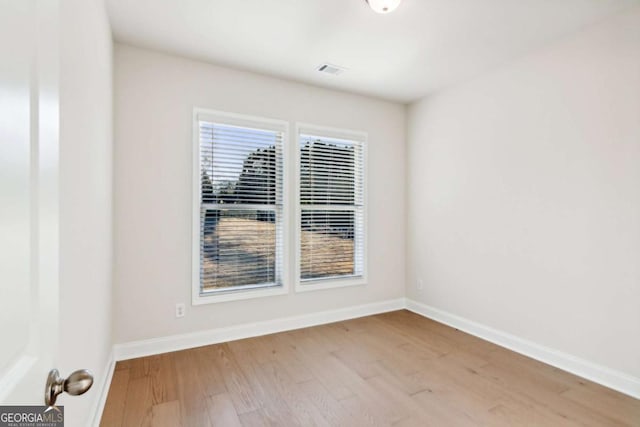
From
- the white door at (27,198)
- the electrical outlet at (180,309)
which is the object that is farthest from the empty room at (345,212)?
the white door at (27,198)

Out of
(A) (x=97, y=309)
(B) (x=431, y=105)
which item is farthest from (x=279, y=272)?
(B) (x=431, y=105)

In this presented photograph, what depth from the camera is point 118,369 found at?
2.66m

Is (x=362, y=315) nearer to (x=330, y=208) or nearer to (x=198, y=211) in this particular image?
(x=330, y=208)

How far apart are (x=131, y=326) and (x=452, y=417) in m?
2.67

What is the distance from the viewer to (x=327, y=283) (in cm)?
385

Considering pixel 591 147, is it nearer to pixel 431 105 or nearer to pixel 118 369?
pixel 431 105

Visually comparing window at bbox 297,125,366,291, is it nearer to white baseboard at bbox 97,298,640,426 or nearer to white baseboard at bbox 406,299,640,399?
white baseboard at bbox 97,298,640,426

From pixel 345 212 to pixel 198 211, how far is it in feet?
5.81

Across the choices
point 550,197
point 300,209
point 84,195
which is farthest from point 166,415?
point 550,197

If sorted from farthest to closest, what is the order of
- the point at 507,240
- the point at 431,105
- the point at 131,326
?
the point at 431,105 < the point at 507,240 < the point at 131,326

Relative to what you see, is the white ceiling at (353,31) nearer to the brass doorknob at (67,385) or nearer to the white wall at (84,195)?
the white wall at (84,195)

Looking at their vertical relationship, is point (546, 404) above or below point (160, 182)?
below

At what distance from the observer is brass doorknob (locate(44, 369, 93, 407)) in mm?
643

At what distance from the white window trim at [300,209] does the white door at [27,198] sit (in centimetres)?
293
